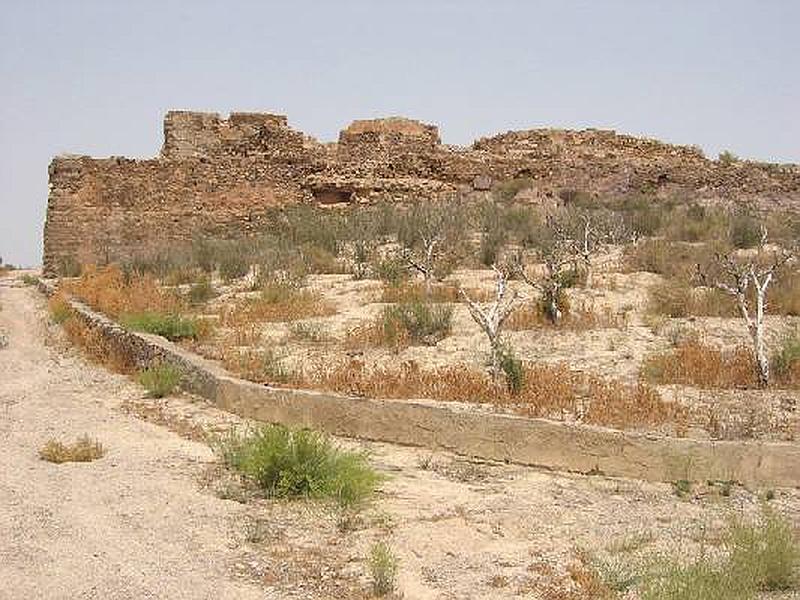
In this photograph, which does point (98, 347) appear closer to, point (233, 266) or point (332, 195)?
point (233, 266)

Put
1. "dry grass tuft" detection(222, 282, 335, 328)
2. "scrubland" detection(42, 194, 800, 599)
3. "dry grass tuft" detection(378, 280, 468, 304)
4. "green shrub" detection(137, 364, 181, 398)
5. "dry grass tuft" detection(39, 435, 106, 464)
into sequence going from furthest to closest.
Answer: "dry grass tuft" detection(378, 280, 468, 304)
"dry grass tuft" detection(222, 282, 335, 328)
"green shrub" detection(137, 364, 181, 398)
"dry grass tuft" detection(39, 435, 106, 464)
"scrubland" detection(42, 194, 800, 599)


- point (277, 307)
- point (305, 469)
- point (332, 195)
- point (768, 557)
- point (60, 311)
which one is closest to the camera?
point (768, 557)

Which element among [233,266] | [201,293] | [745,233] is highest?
[745,233]

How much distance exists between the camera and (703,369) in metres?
7.73

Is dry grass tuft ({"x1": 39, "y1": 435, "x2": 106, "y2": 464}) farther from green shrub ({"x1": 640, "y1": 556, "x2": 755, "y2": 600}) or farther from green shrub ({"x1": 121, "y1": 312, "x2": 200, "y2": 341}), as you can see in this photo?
green shrub ({"x1": 640, "y1": 556, "x2": 755, "y2": 600})

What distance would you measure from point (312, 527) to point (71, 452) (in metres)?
2.18

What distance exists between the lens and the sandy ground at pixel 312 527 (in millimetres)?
4195

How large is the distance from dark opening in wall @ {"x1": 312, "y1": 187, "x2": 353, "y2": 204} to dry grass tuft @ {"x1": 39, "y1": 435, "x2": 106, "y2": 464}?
14362 mm

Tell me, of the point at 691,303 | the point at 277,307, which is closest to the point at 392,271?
the point at 277,307

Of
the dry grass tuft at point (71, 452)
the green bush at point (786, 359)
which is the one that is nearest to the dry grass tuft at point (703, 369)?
the green bush at point (786, 359)

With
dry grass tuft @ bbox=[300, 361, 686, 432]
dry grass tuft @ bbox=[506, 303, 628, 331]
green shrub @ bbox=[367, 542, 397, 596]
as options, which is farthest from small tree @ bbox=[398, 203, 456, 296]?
green shrub @ bbox=[367, 542, 397, 596]

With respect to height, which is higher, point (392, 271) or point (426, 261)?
point (426, 261)

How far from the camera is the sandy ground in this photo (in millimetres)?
4195

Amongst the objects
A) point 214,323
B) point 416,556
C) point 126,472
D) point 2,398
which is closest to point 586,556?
point 416,556
